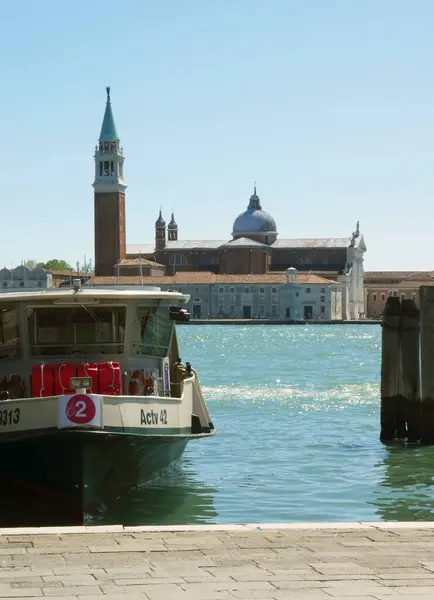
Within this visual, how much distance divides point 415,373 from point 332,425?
6.43 metres

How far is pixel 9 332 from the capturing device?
46.0ft

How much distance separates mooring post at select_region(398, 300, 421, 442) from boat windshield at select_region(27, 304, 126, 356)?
22.5 feet

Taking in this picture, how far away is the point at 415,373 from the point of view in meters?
19.1

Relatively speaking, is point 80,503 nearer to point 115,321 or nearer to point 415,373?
point 115,321

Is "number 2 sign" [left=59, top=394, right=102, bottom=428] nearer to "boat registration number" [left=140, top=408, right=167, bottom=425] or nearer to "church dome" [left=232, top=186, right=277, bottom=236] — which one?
"boat registration number" [left=140, top=408, right=167, bottom=425]

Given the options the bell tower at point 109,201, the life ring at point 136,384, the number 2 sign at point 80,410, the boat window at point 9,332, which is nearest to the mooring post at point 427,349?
the life ring at point 136,384

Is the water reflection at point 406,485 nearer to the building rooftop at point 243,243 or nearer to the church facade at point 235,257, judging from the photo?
the church facade at point 235,257

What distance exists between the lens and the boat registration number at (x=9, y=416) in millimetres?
12453

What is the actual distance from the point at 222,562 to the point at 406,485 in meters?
9.42

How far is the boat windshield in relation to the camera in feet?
45.0

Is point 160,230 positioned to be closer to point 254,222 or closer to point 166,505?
point 254,222

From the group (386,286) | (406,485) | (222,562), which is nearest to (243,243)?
(386,286)

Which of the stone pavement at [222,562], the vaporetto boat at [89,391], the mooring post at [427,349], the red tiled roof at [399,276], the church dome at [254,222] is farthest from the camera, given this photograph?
the red tiled roof at [399,276]

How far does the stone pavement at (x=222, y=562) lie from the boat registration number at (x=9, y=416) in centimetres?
419
